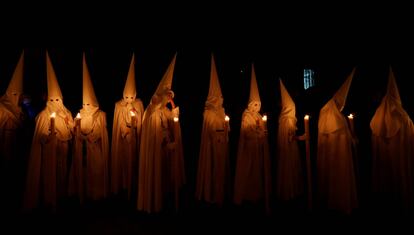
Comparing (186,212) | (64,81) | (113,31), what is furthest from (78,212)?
(113,31)

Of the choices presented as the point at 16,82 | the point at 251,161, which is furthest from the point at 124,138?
the point at 251,161

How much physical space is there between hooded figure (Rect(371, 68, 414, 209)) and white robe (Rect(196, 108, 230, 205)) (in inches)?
123

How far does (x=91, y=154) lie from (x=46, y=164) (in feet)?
2.67

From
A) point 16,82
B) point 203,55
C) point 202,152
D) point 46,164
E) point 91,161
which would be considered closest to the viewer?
point 46,164

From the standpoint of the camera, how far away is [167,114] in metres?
Answer: 4.59

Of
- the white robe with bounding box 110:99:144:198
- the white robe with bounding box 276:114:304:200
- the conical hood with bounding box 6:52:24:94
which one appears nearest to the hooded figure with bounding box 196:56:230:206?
the white robe with bounding box 276:114:304:200

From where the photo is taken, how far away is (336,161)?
4328mm

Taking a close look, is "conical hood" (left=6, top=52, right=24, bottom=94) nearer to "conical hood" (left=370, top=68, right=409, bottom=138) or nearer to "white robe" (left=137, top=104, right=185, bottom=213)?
"white robe" (left=137, top=104, right=185, bottom=213)

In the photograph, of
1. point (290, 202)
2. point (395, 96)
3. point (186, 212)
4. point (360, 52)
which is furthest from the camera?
point (360, 52)

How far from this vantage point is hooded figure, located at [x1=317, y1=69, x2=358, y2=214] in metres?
4.06

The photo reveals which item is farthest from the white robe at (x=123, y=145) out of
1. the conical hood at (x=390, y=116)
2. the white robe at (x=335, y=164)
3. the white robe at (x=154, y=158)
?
the conical hood at (x=390, y=116)

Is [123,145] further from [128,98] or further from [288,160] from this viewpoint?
[288,160]

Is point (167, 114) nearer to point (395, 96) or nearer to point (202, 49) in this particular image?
point (202, 49)

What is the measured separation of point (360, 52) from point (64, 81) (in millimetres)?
8766
